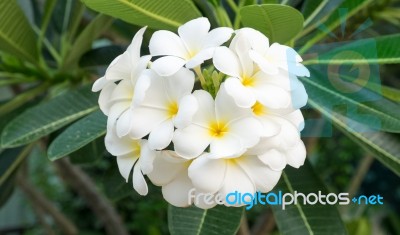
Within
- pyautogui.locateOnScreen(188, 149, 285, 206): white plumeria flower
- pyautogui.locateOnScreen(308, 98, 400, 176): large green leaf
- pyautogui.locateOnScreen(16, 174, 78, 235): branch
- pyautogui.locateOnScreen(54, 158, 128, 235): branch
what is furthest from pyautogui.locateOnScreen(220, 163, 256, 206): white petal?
pyautogui.locateOnScreen(16, 174, 78, 235): branch

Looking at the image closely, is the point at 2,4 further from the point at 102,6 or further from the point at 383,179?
the point at 383,179

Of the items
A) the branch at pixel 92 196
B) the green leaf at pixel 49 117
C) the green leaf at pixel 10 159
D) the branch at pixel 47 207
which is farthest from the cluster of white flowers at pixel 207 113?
the branch at pixel 47 207

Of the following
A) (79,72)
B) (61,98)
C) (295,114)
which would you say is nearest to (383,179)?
(79,72)

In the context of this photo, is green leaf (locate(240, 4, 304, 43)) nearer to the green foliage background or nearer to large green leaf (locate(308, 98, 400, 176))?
the green foliage background

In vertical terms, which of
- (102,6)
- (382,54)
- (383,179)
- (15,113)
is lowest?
(383,179)

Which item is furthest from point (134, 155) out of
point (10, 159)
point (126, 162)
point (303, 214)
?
point (10, 159)

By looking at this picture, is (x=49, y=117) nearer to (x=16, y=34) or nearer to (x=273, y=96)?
(x=16, y=34)

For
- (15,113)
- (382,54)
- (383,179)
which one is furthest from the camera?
(383,179)
